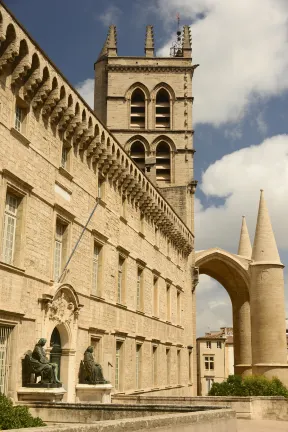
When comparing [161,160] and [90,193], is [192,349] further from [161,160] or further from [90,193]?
[90,193]

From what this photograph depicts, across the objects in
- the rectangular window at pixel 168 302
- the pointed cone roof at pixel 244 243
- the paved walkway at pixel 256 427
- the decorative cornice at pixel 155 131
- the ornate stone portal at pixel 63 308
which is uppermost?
the decorative cornice at pixel 155 131

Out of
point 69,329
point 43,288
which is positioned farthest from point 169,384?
point 43,288

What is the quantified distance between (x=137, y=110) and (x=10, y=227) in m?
29.1

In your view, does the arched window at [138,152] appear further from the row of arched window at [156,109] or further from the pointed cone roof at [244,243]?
the pointed cone roof at [244,243]

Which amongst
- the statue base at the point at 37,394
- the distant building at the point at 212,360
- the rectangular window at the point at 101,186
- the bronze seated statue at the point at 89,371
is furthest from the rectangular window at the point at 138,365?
the distant building at the point at 212,360

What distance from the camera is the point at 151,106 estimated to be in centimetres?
3984

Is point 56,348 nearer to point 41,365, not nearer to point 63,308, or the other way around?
point 63,308

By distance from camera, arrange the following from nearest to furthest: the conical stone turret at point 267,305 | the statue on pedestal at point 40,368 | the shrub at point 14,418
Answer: the shrub at point 14,418
the statue on pedestal at point 40,368
the conical stone turret at point 267,305

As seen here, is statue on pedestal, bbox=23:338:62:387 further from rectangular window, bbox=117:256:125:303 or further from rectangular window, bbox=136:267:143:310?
rectangular window, bbox=136:267:143:310

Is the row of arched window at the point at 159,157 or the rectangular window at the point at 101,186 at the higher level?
the row of arched window at the point at 159,157

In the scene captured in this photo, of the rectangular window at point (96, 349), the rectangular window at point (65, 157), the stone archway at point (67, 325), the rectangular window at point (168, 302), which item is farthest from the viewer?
the rectangular window at point (168, 302)

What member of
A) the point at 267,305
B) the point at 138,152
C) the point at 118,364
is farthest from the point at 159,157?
the point at 118,364

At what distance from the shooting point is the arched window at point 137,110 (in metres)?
39.9

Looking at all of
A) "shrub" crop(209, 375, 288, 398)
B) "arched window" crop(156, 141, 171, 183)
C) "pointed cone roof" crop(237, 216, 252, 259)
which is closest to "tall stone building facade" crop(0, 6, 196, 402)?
"shrub" crop(209, 375, 288, 398)
